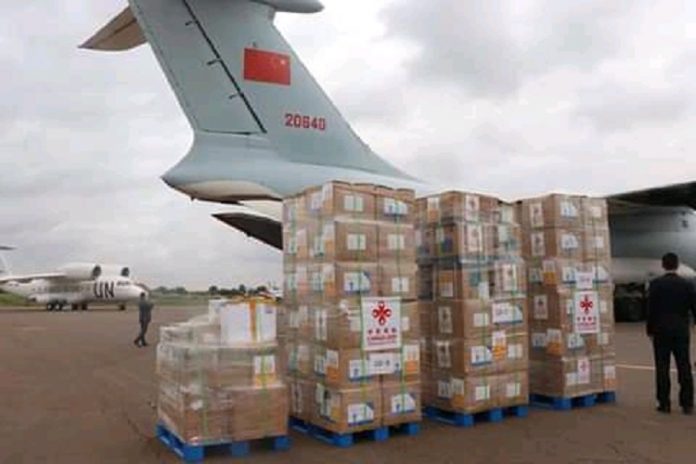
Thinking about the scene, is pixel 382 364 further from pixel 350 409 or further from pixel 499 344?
pixel 499 344

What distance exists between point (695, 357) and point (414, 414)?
7.81 metres

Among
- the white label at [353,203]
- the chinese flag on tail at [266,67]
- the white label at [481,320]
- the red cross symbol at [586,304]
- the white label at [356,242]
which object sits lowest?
the white label at [481,320]

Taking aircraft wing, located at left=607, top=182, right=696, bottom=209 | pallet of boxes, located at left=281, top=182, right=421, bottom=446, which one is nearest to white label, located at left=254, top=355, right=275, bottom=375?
pallet of boxes, located at left=281, top=182, right=421, bottom=446

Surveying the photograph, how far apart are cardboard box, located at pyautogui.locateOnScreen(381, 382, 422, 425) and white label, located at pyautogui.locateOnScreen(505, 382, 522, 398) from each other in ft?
3.56

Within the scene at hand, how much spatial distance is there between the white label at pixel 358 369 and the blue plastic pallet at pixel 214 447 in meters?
0.75

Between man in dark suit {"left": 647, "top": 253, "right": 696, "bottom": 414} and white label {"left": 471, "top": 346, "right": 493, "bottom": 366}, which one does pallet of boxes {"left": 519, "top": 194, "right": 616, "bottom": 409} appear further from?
white label {"left": 471, "top": 346, "right": 493, "bottom": 366}

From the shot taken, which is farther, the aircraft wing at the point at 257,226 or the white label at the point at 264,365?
the aircraft wing at the point at 257,226

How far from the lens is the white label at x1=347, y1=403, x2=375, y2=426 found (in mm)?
5738

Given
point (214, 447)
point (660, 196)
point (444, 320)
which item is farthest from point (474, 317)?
point (660, 196)

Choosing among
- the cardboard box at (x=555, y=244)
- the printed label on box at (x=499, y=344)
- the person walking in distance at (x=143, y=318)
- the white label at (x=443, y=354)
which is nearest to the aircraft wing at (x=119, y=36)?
the cardboard box at (x=555, y=244)

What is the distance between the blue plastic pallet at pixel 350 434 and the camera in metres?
5.73

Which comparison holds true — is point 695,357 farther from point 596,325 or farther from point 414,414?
point 414,414

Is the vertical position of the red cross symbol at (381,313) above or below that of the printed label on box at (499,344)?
above

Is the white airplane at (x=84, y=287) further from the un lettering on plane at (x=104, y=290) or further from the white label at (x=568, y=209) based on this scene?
the white label at (x=568, y=209)
